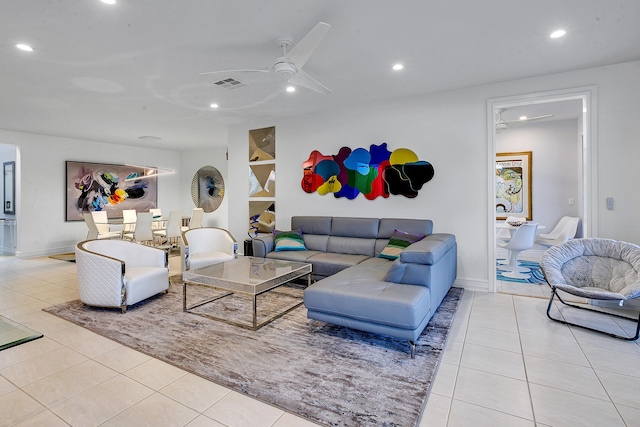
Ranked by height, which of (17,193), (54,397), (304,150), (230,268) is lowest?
(54,397)

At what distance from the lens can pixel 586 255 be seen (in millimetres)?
3264

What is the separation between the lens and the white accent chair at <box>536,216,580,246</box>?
15.6ft

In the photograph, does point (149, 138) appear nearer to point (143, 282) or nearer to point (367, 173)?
point (143, 282)

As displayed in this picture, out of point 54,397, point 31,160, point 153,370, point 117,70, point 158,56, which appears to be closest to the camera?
point 54,397

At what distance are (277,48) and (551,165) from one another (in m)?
5.43

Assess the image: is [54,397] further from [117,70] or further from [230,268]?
[117,70]

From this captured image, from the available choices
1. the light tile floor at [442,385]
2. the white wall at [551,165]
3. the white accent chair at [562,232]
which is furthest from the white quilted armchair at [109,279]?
the white wall at [551,165]

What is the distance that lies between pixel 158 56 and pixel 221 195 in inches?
223

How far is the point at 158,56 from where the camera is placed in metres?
3.16

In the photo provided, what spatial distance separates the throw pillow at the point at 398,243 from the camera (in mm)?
3871

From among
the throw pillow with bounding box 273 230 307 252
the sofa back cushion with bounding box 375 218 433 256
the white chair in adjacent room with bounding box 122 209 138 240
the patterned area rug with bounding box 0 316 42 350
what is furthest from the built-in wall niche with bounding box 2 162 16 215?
the sofa back cushion with bounding box 375 218 433 256

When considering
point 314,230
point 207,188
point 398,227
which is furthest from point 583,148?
point 207,188

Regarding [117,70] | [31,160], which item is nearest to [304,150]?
[117,70]

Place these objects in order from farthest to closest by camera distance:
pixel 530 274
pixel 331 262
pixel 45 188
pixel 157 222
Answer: pixel 157 222, pixel 45 188, pixel 530 274, pixel 331 262
